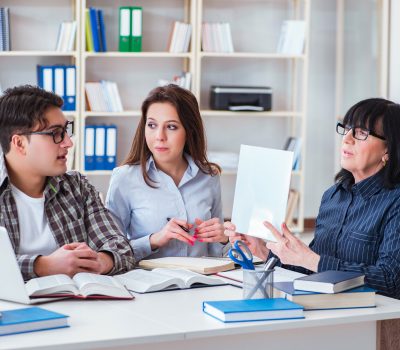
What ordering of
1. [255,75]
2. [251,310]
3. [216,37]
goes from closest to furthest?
[251,310], [216,37], [255,75]

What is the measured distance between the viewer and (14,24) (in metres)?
5.68

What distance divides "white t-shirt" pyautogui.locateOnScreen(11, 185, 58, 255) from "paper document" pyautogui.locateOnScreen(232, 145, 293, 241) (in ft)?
1.93

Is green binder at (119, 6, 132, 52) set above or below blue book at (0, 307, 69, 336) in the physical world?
above

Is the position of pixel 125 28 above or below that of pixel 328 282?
above

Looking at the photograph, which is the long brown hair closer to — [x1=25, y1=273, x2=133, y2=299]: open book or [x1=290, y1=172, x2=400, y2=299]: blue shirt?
[x1=290, y1=172, x2=400, y2=299]: blue shirt

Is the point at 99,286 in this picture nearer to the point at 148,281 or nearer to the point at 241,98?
the point at 148,281

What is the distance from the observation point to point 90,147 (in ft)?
18.3

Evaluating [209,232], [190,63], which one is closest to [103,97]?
[190,63]

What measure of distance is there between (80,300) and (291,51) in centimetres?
415

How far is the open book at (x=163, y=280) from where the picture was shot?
85.9 inches

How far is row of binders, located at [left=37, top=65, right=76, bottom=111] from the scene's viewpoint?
18.0ft

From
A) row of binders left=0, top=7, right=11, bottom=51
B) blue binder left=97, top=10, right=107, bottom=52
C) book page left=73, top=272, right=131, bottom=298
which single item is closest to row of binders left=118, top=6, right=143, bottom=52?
blue binder left=97, top=10, right=107, bottom=52

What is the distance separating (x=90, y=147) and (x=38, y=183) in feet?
10.2

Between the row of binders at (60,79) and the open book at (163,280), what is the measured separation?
3.32m
